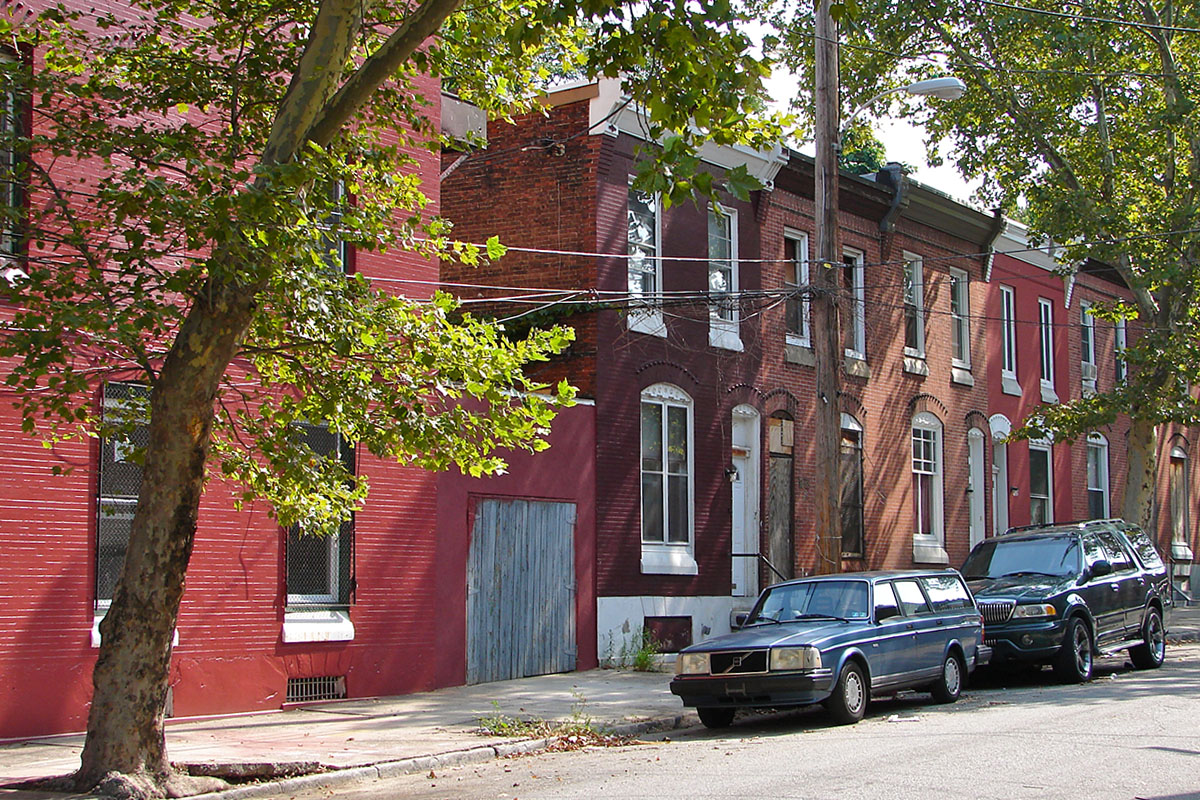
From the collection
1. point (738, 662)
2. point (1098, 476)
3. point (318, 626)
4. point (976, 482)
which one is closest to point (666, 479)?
point (318, 626)

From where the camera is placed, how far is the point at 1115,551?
57.9 feet

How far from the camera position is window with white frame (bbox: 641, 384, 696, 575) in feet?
63.0

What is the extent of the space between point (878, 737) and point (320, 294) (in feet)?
20.1

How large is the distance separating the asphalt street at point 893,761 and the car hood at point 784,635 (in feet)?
2.72

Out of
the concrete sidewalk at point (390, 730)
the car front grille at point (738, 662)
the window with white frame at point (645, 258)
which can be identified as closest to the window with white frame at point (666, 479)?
the window with white frame at point (645, 258)

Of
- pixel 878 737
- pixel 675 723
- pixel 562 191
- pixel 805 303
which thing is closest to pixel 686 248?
pixel 562 191

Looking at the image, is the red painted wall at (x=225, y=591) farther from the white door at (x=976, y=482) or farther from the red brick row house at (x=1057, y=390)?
the red brick row house at (x=1057, y=390)

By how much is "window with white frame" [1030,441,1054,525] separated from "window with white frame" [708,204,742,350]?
37.4ft

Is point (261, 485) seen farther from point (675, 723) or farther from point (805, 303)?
point (805, 303)

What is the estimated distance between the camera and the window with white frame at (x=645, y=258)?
62.6 feet

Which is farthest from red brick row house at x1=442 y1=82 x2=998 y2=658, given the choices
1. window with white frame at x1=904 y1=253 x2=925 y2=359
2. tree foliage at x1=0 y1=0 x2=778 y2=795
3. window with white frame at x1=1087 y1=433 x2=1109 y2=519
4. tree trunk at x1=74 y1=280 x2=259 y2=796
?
window with white frame at x1=1087 y1=433 x2=1109 y2=519

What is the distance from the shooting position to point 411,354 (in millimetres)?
9711

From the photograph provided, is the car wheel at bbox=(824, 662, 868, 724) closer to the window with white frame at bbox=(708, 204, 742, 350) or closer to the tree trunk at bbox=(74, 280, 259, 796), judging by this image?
the tree trunk at bbox=(74, 280, 259, 796)

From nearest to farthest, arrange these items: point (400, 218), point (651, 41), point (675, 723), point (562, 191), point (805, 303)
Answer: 1. point (651, 41)
2. point (675, 723)
3. point (400, 218)
4. point (562, 191)
5. point (805, 303)
